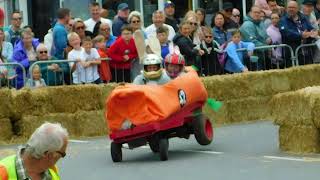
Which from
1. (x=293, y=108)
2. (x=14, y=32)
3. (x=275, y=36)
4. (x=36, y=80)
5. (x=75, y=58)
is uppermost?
(x=14, y=32)

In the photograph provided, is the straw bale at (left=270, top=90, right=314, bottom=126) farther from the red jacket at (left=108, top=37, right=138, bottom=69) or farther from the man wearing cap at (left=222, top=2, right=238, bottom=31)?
the man wearing cap at (left=222, top=2, right=238, bottom=31)

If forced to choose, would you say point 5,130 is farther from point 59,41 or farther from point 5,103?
point 59,41

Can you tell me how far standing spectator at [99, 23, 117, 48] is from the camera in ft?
57.1

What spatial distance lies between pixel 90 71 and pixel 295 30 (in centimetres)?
501

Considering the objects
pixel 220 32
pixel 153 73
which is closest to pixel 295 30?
pixel 220 32

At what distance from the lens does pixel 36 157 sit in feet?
16.5

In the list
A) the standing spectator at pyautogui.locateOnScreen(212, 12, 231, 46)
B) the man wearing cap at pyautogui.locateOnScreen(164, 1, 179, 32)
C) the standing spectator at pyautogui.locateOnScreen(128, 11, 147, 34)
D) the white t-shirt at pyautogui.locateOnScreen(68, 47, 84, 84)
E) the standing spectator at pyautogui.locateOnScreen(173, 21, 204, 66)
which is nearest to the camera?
the white t-shirt at pyautogui.locateOnScreen(68, 47, 84, 84)

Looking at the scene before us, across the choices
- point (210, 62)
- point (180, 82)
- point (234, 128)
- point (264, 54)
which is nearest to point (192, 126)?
point (180, 82)

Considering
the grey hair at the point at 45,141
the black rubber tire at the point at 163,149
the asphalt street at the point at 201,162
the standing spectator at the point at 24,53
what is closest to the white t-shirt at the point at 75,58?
the standing spectator at the point at 24,53

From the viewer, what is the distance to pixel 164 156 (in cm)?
1251

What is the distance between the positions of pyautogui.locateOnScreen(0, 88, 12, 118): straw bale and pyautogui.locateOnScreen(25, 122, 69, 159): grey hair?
35.1 feet

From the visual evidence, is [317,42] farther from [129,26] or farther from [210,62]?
[129,26]

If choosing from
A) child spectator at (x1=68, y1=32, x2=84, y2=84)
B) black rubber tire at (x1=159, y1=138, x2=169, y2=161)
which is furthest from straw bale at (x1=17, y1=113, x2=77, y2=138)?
black rubber tire at (x1=159, y1=138, x2=169, y2=161)

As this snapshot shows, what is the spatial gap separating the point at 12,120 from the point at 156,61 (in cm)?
420
